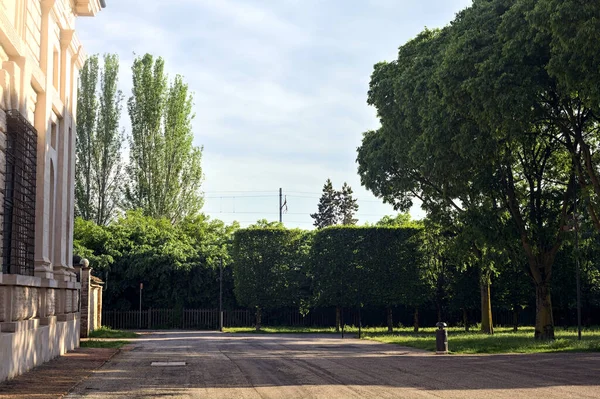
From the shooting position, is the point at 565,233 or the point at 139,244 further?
the point at 139,244

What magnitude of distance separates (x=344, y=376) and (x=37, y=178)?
31.6ft

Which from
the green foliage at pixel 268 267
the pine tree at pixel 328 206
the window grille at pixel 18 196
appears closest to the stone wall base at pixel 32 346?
the window grille at pixel 18 196

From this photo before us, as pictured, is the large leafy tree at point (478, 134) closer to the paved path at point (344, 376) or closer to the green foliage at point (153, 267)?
the paved path at point (344, 376)

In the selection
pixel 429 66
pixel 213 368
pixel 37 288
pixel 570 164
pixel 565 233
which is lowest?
pixel 213 368

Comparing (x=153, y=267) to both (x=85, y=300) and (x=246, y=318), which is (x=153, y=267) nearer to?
(x=246, y=318)

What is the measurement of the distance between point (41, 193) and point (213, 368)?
6.56 metres

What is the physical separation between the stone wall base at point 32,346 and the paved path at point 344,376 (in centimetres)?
165

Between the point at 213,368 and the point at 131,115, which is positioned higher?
the point at 131,115

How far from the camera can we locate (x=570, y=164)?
31859 millimetres

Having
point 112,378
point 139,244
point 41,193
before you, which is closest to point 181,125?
point 139,244

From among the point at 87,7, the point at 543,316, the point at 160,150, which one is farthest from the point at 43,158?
the point at 160,150

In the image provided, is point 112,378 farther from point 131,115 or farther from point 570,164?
point 131,115

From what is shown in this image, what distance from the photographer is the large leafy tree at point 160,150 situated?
59.7m

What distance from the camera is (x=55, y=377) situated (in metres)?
16.2
